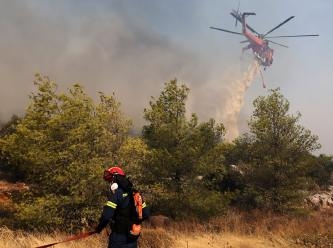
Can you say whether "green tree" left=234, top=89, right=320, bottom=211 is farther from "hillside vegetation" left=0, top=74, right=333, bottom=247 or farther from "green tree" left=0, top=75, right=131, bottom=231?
"green tree" left=0, top=75, right=131, bottom=231

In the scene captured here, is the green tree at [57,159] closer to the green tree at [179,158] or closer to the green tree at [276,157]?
the green tree at [179,158]

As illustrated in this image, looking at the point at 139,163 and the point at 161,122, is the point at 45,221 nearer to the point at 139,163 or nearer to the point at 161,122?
the point at 139,163

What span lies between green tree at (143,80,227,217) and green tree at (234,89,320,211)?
10.3ft

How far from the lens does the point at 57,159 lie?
17766 millimetres

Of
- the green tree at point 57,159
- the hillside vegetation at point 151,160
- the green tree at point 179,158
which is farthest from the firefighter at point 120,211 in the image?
the green tree at point 179,158

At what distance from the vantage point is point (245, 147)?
87.8ft

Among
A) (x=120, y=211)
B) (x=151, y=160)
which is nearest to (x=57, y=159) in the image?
(x=151, y=160)

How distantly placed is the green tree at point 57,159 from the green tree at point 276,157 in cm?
1024

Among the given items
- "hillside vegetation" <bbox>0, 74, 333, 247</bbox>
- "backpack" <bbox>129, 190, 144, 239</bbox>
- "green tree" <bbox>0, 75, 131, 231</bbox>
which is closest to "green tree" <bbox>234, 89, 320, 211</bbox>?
"hillside vegetation" <bbox>0, 74, 333, 247</bbox>

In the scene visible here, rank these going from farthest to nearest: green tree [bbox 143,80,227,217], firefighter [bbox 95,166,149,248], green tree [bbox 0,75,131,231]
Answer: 1. green tree [bbox 143,80,227,217]
2. green tree [bbox 0,75,131,231]
3. firefighter [bbox 95,166,149,248]

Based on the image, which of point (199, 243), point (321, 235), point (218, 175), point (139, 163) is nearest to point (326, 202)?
point (218, 175)

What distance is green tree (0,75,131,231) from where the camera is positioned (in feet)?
57.3

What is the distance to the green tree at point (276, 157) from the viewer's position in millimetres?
25500

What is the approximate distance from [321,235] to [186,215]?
10.0 m
